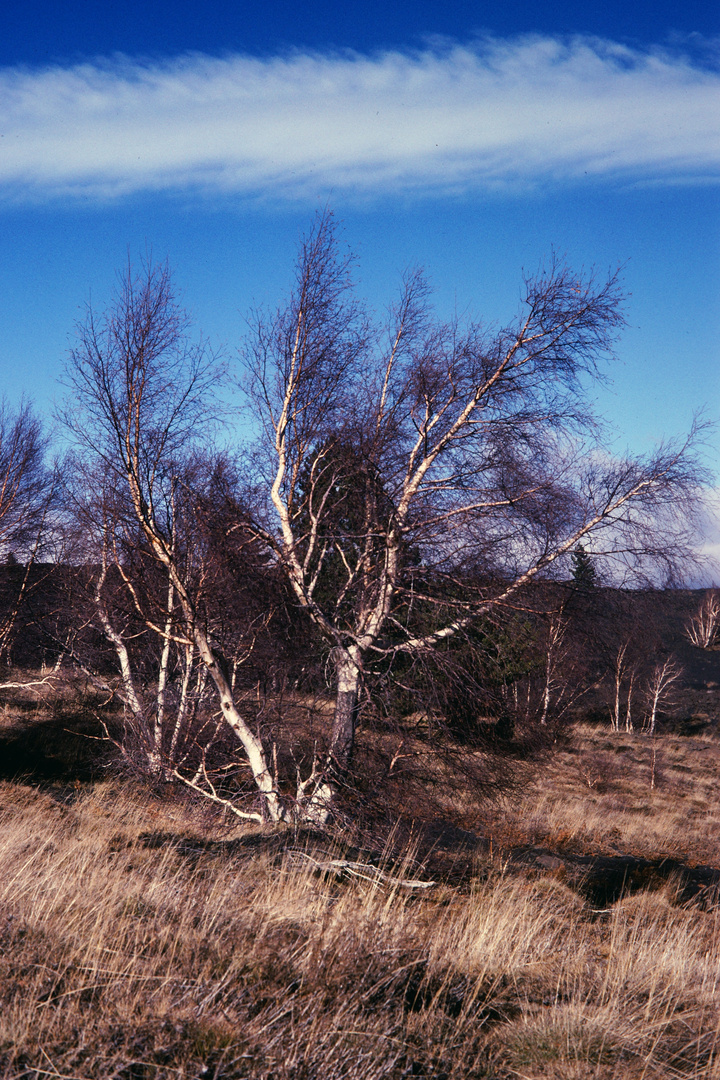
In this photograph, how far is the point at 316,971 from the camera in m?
3.29

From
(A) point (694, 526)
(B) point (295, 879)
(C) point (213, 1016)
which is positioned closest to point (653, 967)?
(B) point (295, 879)

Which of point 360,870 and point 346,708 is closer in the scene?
point 360,870

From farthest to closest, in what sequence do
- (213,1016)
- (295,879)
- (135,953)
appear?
(295,879) → (135,953) → (213,1016)

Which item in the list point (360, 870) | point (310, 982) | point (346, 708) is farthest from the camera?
point (346, 708)

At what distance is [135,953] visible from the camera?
323cm

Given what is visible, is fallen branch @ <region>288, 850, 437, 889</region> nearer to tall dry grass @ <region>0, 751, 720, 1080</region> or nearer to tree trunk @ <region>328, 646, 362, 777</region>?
tall dry grass @ <region>0, 751, 720, 1080</region>

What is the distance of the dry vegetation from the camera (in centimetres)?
269

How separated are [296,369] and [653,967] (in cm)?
723

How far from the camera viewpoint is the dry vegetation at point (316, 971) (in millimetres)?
2691

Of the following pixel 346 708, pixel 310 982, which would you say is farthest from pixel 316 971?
pixel 346 708

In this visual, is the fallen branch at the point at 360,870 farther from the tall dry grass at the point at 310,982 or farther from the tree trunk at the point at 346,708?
the tree trunk at the point at 346,708

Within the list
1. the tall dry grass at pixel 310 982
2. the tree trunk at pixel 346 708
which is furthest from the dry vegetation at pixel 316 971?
the tree trunk at pixel 346 708

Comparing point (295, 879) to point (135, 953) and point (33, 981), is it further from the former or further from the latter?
point (33, 981)

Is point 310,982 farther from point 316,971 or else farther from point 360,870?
point 360,870
